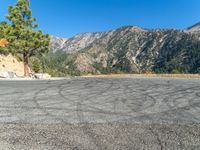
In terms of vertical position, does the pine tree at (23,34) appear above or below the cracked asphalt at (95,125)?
above

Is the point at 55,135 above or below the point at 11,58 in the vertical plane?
below

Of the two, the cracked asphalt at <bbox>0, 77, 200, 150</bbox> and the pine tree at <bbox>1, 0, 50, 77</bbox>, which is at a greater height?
the pine tree at <bbox>1, 0, 50, 77</bbox>

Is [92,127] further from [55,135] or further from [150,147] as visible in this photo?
[150,147]

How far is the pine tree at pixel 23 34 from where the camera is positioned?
38.4 metres

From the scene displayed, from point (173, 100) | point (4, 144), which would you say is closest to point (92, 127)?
point (4, 144)

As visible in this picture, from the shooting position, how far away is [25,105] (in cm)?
1032

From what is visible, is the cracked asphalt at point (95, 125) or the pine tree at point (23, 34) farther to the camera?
the pine tree at point (23, 34)

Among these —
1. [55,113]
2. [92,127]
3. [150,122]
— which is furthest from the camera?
[55,113]

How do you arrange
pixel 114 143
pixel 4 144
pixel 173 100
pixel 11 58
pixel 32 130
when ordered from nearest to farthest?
pixel 4 144 → pixel 114 143 → pixel 32 130 → pixel 173 100 → pixel 11 58

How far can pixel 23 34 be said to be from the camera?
1532 inches

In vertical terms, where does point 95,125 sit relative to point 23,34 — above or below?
below

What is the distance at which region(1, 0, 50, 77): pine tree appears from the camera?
38.4 meters

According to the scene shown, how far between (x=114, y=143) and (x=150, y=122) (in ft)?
7.96

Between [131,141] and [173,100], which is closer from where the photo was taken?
[131,141]
